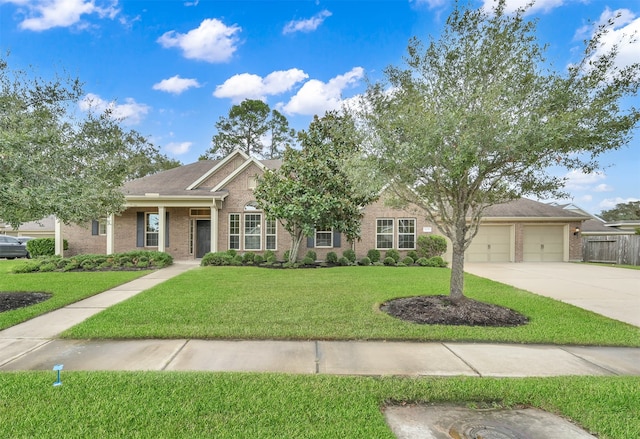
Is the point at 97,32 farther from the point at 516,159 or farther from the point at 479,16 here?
the point at 516,159

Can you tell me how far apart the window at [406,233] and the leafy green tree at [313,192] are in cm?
346

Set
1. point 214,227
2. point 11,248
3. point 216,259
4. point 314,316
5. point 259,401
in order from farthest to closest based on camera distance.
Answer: point 11,248, point 214,227, point 216,259, point 314,316, point 259,401

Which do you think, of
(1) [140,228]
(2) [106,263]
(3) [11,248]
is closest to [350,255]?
(2) [106,263]

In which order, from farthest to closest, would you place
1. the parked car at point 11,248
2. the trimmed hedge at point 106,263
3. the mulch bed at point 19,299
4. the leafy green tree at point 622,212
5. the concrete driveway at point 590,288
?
the leafy green tree at point 622,212 → the parked car at point 11,248 → the trimmed hedge at point 106,263 → the concrete driveway at point 590,288 → the mulch bed at point 19,299

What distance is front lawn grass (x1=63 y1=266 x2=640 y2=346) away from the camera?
191 inches

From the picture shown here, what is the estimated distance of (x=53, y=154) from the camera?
22.0 ft

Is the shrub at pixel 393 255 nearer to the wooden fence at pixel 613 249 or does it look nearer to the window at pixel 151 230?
the window at pixel 151 230

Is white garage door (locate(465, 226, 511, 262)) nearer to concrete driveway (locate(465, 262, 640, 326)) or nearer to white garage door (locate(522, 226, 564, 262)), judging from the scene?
white garage door (locate(522, 226, 564, 262))

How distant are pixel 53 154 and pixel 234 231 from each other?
9.40 metres

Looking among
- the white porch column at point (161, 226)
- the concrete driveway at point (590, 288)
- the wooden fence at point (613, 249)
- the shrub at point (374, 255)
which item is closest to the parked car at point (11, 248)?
the white porch column at point (161, 226)

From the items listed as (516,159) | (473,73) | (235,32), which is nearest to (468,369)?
(516,159)

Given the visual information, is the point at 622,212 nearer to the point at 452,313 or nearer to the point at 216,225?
the point at 216,225

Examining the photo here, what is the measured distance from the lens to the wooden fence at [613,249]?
17.0 meters

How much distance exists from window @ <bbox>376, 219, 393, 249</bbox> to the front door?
8301 millimetres
